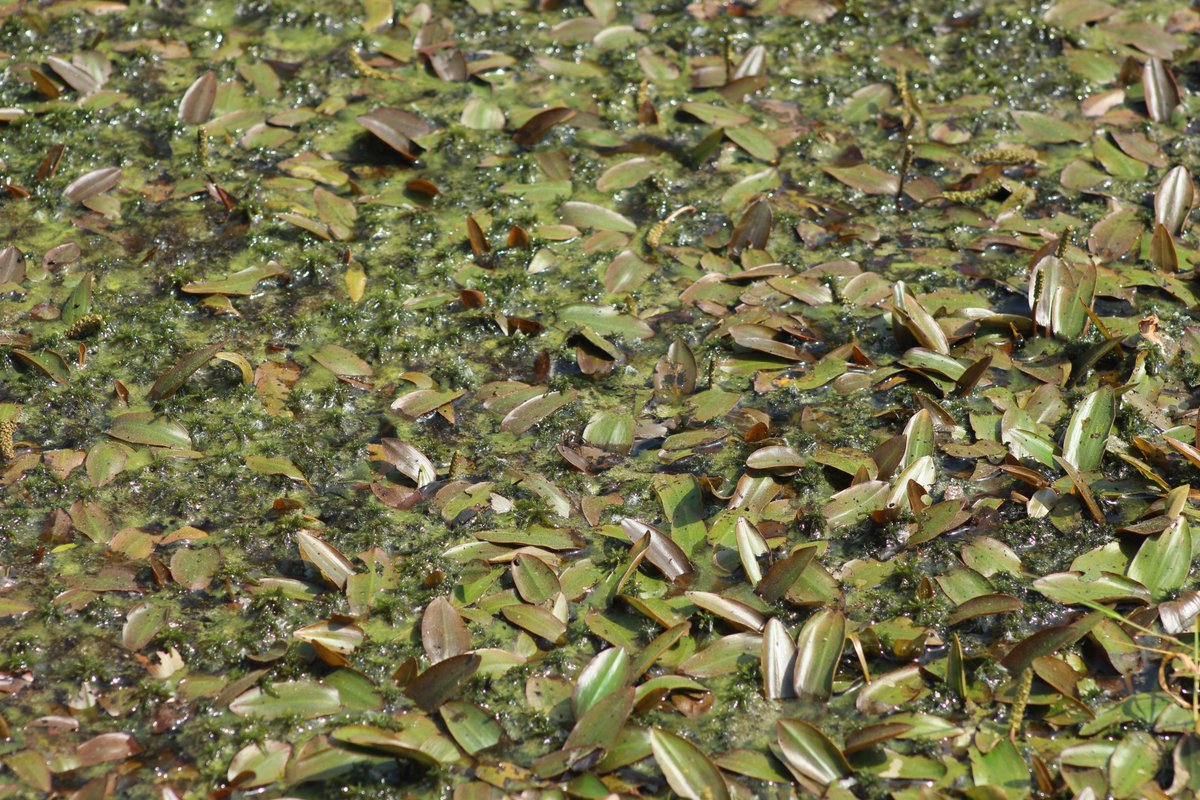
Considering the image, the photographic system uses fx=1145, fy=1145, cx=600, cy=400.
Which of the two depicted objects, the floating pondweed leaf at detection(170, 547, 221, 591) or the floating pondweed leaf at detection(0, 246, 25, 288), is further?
the floating pondweed leaf at detection(0, 246, 25, 288)

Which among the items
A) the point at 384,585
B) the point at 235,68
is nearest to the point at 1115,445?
the point at 384,585

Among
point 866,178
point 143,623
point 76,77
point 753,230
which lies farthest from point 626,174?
point 143,623

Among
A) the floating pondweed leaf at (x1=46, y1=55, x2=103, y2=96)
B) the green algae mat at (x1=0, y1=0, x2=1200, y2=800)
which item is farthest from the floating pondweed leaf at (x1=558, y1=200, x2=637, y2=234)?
the floating pondweed leaf at (x1=46, y1=55, x2=103, y2=96)

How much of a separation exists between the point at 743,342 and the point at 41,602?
1.99 meters

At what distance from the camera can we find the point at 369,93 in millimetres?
4422

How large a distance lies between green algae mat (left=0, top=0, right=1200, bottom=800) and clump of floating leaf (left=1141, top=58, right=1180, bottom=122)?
16 millimetres

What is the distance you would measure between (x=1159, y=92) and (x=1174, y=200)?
2.45 feet

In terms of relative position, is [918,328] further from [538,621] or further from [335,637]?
[335,637]

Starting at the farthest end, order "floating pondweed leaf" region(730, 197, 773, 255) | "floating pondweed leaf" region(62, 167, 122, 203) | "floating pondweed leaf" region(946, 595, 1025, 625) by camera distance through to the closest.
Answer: "floating pondweed leaf" region(62, 167, 122, 203), "floating pondweed leaf" region(730, 197, 773, 255), "floating pondweed leaf" region(946, 595, 1025, 625)

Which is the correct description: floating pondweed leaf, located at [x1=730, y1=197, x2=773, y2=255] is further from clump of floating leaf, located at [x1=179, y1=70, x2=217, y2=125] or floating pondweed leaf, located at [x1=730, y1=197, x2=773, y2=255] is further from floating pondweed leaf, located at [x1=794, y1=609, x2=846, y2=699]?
clump of floating leaf, located at [x1=179, y1=70, x2=217, y2=125]

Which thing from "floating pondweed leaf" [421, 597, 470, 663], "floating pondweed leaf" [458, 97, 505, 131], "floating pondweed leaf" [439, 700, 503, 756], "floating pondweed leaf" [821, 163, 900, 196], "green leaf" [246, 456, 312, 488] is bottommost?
"floating pondweed leaf" [439, 700, 503, 756]

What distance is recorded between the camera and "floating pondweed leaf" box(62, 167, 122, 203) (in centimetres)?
390

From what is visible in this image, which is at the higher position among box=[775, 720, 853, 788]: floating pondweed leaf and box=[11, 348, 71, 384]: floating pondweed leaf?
box=[11, 348, 71, 384]: floating pondweed leaf

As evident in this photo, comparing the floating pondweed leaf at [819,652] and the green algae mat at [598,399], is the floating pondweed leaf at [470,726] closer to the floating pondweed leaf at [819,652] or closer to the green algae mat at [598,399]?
the green algae mat at [598,399]
